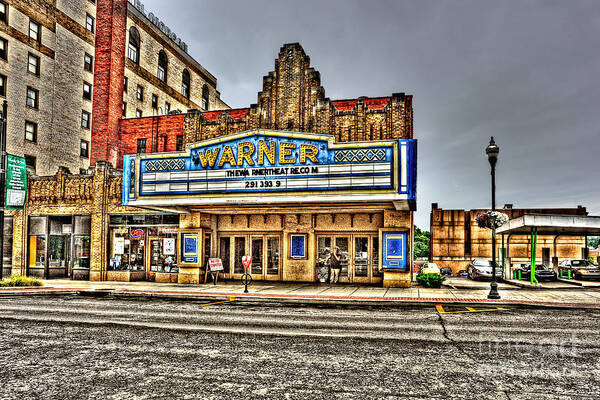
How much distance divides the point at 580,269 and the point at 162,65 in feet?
142

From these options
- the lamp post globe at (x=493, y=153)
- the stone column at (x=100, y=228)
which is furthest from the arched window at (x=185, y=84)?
the lamp post globe at (x=493, y=153)

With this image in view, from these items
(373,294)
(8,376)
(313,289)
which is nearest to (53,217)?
(313,289)

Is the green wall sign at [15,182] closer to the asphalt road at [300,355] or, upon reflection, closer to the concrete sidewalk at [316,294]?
the concrete sidewalk at [316,294]

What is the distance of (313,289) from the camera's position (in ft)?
68.6

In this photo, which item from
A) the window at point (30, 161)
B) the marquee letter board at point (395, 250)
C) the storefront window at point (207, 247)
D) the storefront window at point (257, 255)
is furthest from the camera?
the window at point (30, 161)

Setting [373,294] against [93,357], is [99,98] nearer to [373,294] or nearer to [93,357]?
[373,294]

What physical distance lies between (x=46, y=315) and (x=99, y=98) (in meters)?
31.0

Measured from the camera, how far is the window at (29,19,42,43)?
38.8 meters

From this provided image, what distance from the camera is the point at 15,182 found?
2588 cm

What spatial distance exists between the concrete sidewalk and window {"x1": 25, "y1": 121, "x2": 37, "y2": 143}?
801 inches

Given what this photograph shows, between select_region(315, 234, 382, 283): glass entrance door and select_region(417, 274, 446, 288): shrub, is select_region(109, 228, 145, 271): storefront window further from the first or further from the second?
select_region(417, 274, 446, 288): shrub

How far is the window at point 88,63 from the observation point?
43938 millimetres

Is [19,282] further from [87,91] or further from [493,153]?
[87,91]

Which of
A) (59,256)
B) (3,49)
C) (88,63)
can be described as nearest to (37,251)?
(59,256)
